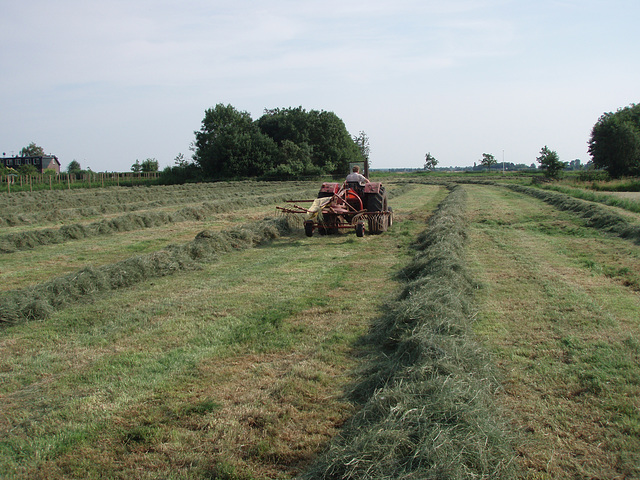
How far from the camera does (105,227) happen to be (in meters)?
14.5

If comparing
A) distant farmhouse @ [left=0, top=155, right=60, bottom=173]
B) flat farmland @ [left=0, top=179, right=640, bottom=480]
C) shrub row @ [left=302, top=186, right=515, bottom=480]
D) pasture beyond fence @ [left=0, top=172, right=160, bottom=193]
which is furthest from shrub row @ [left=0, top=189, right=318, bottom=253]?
distant farmhouse @ [left=0, top=155, right=60, bottom=173]

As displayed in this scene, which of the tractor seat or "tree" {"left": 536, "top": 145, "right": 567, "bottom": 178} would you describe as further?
"tree" {"left": 536, "top": 145, "right": 567, "bottom": 178}

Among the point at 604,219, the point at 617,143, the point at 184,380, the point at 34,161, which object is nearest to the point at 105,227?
the point at 184,380

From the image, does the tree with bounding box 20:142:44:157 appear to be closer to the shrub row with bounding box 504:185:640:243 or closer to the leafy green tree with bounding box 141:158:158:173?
the leafy green tree with bounding box 141:158:158:173

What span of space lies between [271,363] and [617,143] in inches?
2028

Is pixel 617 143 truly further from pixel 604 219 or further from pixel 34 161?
pixel 34 161

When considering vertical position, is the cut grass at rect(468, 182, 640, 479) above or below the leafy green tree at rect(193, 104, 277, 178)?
below

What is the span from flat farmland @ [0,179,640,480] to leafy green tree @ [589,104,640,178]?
43.3 m

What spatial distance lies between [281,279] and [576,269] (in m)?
5.13

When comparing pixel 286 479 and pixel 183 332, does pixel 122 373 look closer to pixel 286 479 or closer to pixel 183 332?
pixel 183 332

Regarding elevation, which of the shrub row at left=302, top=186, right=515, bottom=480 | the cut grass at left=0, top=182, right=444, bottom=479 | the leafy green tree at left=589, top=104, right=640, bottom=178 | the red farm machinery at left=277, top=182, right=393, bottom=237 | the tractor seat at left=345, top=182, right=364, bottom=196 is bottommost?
the cut grass at left=0, top=182, right=444, bottom=479

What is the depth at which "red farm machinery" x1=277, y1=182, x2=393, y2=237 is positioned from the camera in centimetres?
1183

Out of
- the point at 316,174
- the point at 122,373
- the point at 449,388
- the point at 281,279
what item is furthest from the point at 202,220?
the point at 316,174

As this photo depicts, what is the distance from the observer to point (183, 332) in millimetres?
5531
